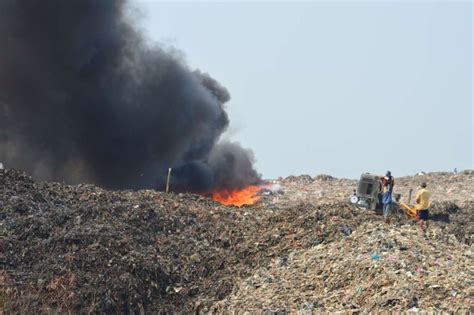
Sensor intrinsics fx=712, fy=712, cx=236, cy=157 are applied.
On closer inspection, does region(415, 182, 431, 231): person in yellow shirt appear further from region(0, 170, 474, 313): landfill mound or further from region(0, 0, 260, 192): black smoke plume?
region(0, 0, 260, 192): black smoke plume

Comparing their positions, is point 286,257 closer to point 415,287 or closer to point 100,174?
point 415,287

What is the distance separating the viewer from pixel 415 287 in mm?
13727

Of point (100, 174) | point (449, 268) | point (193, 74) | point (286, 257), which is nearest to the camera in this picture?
point (449, 268)

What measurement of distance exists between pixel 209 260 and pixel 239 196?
51.3 ft

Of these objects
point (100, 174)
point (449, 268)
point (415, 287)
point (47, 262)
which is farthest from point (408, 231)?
point (100, 174)

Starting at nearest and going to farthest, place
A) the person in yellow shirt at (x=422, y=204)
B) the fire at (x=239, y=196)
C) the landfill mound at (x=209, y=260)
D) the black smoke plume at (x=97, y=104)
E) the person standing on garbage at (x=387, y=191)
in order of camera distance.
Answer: the landfill mound at (x=209, y=260)
the person in yellow shirt at (x=422, y=204)
the person standing on garbage at (x=387, y=191)
the black smoke plume at (x=97, y=104)
the fire at (x=239, y=196)

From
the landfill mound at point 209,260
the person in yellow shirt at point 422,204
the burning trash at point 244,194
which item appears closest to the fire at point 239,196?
the burning trash at point 244,194

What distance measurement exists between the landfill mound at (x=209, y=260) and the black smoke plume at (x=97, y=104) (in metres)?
8.55

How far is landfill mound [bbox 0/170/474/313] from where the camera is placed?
14086 millimetres

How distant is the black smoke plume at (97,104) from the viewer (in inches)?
1121

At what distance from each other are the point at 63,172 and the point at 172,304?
15.9 m

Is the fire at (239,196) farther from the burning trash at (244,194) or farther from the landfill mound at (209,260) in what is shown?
the landfill mound at (209,260)

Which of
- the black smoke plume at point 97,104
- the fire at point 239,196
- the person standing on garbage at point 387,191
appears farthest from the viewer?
the fire at point 239,196

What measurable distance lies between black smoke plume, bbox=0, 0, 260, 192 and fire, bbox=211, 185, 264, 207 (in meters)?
0.55
